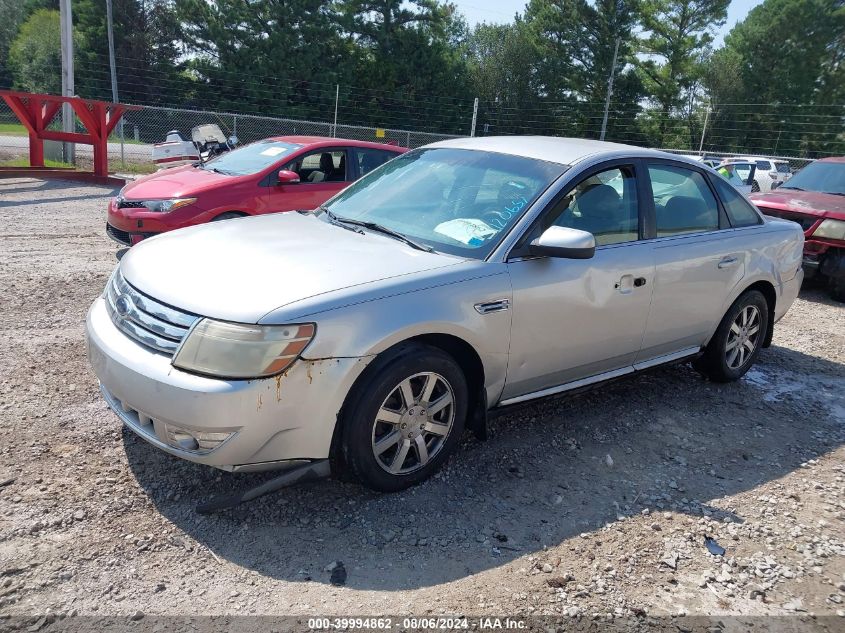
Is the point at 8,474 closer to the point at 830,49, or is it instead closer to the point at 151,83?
the point at 151,83

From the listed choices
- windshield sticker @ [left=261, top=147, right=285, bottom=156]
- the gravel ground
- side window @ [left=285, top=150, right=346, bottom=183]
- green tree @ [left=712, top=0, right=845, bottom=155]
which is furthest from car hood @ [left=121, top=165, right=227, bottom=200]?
green tree @ [left=712, top=0, right=845, bottom=155]

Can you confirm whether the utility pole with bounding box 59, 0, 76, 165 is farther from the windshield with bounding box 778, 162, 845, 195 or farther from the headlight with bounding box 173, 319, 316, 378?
the headlight with bounding box 173, 319, 316, 378

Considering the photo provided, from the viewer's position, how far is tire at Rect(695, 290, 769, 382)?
15.8 feet

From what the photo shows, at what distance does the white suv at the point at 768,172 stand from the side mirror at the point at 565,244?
1733 centimetres

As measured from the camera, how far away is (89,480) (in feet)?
10.2

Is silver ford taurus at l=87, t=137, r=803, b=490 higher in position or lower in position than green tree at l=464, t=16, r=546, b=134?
lower

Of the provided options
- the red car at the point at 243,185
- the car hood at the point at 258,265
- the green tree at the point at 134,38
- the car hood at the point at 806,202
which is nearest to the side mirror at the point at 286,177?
the red car at the point at 243,185

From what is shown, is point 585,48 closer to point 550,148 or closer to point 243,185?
point 243,185

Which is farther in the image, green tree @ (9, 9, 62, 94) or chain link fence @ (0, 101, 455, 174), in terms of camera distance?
green tree @ (9, 9, 62, 94)

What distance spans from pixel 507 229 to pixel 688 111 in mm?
40483

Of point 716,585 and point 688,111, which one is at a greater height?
point 688,111

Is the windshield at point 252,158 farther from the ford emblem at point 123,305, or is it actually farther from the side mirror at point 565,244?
the side mirror at point 565,244

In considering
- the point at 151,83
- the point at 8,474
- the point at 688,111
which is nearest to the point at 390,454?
the point at 8,474

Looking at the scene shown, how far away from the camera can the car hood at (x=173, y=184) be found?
704 centimetres
